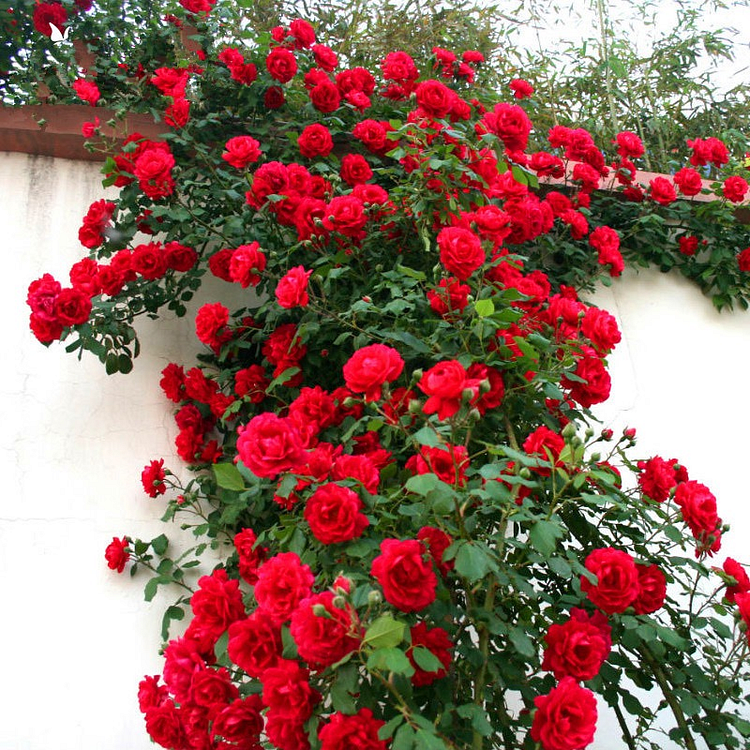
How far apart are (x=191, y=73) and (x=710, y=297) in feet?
6.71

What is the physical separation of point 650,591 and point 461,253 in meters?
0.84

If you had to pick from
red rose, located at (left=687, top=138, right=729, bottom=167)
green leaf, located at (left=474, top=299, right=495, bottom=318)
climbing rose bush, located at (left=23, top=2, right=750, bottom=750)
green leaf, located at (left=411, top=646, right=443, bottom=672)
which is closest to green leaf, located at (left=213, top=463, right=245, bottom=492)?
climbing rose bush, located at (left=23, top=2, right=750, bottom=750)

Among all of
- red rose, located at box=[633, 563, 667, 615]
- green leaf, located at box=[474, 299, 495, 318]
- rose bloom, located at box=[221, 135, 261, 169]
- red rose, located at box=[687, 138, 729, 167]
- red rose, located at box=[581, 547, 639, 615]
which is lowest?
red rose, located at box=[633, 563, 667, 615]

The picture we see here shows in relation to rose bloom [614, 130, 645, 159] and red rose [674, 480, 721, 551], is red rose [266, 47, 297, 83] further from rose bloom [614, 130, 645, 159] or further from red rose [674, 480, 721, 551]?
red rose [674, 480, 721, 551]

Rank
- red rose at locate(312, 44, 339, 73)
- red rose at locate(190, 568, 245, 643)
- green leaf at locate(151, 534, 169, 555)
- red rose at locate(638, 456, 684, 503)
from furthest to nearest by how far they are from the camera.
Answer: red rose at locate(312, 44, 339, 73)
green leaf at locate(151, 534, 169, 555)
red rose at locate(638, 456, 684, 503)
red rose at locate(190, 568, 245, 643)

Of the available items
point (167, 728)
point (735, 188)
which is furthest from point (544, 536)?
point (735, 188)

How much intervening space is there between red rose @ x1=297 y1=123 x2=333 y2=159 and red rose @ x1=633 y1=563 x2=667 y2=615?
5.00 feet

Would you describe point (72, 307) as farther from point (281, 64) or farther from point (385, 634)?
point (385, 634)

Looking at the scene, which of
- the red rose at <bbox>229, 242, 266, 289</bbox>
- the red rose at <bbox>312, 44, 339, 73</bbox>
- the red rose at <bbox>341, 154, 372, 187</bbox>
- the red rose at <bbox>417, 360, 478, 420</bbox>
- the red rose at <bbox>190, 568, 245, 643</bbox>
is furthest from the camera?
the red rose at <bbox>312, 44, 339, 73</bbox>

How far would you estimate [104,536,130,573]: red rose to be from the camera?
1.99 meters

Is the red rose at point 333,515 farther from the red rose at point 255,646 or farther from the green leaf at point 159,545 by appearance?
the green leaf at point 159,545

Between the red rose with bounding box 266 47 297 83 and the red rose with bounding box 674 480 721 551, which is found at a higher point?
the red rose with bounding box 266 47 297 83

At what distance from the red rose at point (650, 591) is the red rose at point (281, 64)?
1836mm

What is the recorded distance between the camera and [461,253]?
172 cm
